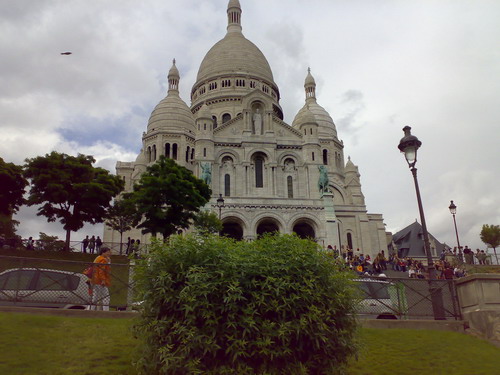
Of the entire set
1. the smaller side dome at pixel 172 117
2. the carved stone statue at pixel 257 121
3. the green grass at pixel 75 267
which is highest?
the smaller side dome at pixel 172 117

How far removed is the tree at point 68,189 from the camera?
32.1 meters

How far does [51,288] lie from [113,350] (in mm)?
4098

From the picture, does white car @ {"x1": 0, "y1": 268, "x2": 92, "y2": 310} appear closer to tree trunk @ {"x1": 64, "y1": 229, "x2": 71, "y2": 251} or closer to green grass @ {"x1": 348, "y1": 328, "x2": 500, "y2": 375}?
green grass @ {"x1": 348, "y1": 328, "x2": 500, "y2": 375}

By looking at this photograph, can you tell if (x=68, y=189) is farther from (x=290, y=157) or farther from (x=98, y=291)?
(x=290, y=157)

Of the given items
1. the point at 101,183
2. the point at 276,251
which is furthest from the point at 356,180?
the point at 276,251

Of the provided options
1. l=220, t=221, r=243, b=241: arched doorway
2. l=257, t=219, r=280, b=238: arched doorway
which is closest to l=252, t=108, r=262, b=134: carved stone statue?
Answer: l=257, t=219, r=280, b=238: arched doorway

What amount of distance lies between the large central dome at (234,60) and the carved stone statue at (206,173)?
23.9 meters

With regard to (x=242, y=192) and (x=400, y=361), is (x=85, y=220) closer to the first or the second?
(x=242, y=192)

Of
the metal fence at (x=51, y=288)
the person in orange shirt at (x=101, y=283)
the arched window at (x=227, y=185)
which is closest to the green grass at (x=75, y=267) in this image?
the metal fence at (x=51, y=288)

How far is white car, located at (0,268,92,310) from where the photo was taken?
12.8 meters

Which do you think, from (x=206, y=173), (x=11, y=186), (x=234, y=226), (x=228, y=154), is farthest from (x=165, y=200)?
(x=228, y=154)

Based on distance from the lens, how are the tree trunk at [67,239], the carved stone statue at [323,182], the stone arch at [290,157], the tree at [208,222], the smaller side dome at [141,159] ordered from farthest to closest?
the smaller side dome at [141,159], the stone arch at [290,157], the carved stone statue at [323,182], the tree at [208,222], the tree trunk at [67,239]

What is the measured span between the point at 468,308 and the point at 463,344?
182 centimetres

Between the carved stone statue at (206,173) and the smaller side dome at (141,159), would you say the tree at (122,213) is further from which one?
the smaller side dome at (141,159)
